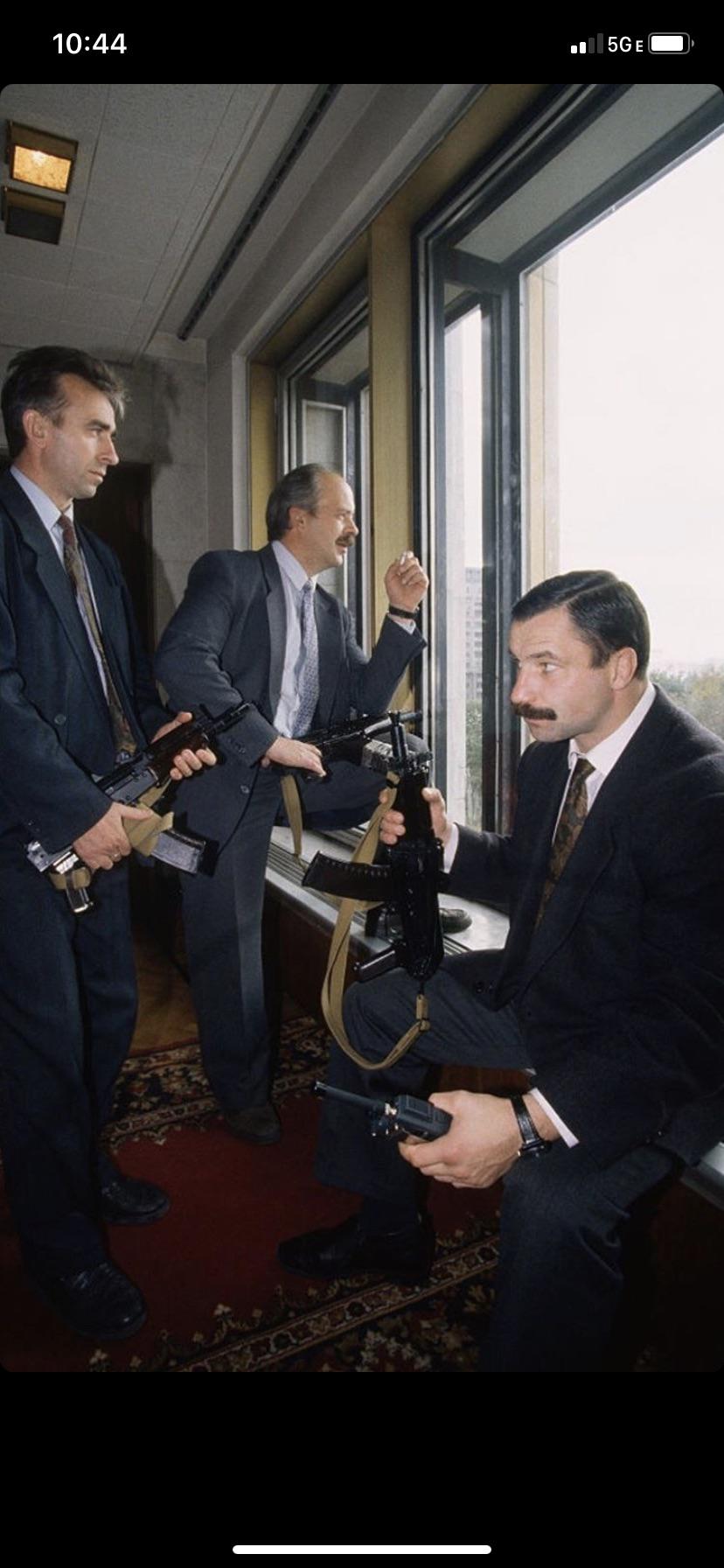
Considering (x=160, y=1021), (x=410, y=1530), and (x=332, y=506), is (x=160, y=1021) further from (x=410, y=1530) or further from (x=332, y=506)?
(x=410, y=1530)

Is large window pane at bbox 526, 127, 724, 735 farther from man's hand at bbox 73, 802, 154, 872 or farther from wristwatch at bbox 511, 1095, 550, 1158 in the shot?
man's hand at bbox 73, 802, 154, 872

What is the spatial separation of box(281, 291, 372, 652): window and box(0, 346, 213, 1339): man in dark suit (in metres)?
1.52

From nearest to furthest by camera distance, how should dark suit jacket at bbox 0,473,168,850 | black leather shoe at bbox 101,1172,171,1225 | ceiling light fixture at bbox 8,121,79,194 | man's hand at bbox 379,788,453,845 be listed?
dark suit jacket at bbox 0,473,168,850 < man's hand at bbox 379,788,453,845 < black leather shoe at bbox 101,1172,171,1225 < ceiling light fixture at bbox 8,121,79,194

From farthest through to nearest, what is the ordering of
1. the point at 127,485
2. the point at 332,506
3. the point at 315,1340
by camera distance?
the point at 127,485 < the point at 332,506 < the point at 315,1340

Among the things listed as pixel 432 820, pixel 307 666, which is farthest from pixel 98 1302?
pixel 307 666

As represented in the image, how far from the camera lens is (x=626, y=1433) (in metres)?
0.90

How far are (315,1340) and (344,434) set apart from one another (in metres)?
3.29

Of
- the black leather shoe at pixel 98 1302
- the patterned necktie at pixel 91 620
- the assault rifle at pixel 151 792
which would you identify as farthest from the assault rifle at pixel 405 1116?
the patterned necktie at pixel 91 620

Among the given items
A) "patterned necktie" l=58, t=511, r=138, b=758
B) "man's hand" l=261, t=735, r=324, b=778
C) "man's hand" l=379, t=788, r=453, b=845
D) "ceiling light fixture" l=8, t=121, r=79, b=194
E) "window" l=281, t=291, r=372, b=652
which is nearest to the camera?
"man's hand" l=379, t=788, r=453, b=845

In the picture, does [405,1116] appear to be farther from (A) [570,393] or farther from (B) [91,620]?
(A) [570,393]

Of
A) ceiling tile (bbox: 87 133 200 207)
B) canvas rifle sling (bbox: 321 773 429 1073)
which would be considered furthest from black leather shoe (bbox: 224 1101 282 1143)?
ceiling tile (bbox: 87 133 200 207)

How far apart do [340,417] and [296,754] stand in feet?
7.40

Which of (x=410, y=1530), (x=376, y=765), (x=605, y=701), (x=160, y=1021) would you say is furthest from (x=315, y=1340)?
(x=160, y=1021)

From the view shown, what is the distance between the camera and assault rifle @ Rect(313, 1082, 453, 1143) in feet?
3.24
